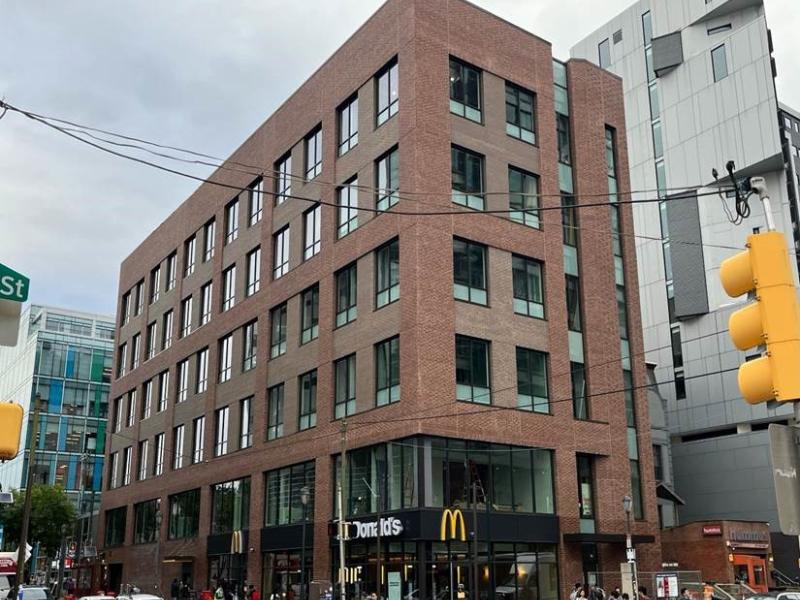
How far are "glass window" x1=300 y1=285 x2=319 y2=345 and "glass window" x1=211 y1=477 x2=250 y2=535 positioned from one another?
29.7 feet

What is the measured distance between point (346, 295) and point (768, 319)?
3541cm

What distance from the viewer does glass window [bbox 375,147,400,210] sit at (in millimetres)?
38938

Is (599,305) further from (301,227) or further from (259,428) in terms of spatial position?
(259,428)

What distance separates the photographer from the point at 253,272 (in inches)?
2045

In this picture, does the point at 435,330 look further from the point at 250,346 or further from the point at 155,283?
the point at 155,283

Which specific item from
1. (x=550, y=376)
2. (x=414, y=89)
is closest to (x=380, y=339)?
(x=550, y=376)

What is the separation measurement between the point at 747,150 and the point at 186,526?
149 ft

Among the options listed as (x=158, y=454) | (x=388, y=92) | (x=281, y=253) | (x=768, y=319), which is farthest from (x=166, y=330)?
(x=768, y=319)

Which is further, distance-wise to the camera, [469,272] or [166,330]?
[166,330]

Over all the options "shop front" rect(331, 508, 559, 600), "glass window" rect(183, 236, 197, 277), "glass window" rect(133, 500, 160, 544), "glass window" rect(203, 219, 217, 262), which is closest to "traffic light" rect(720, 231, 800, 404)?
"shop front" rect(331, 508, 559, 600)

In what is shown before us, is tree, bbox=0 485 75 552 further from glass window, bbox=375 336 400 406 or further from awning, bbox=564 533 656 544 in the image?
awning, bbox=564 533 656 544

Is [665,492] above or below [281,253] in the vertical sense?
below

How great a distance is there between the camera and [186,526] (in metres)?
54.4

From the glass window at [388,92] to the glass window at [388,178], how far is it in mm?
1805
